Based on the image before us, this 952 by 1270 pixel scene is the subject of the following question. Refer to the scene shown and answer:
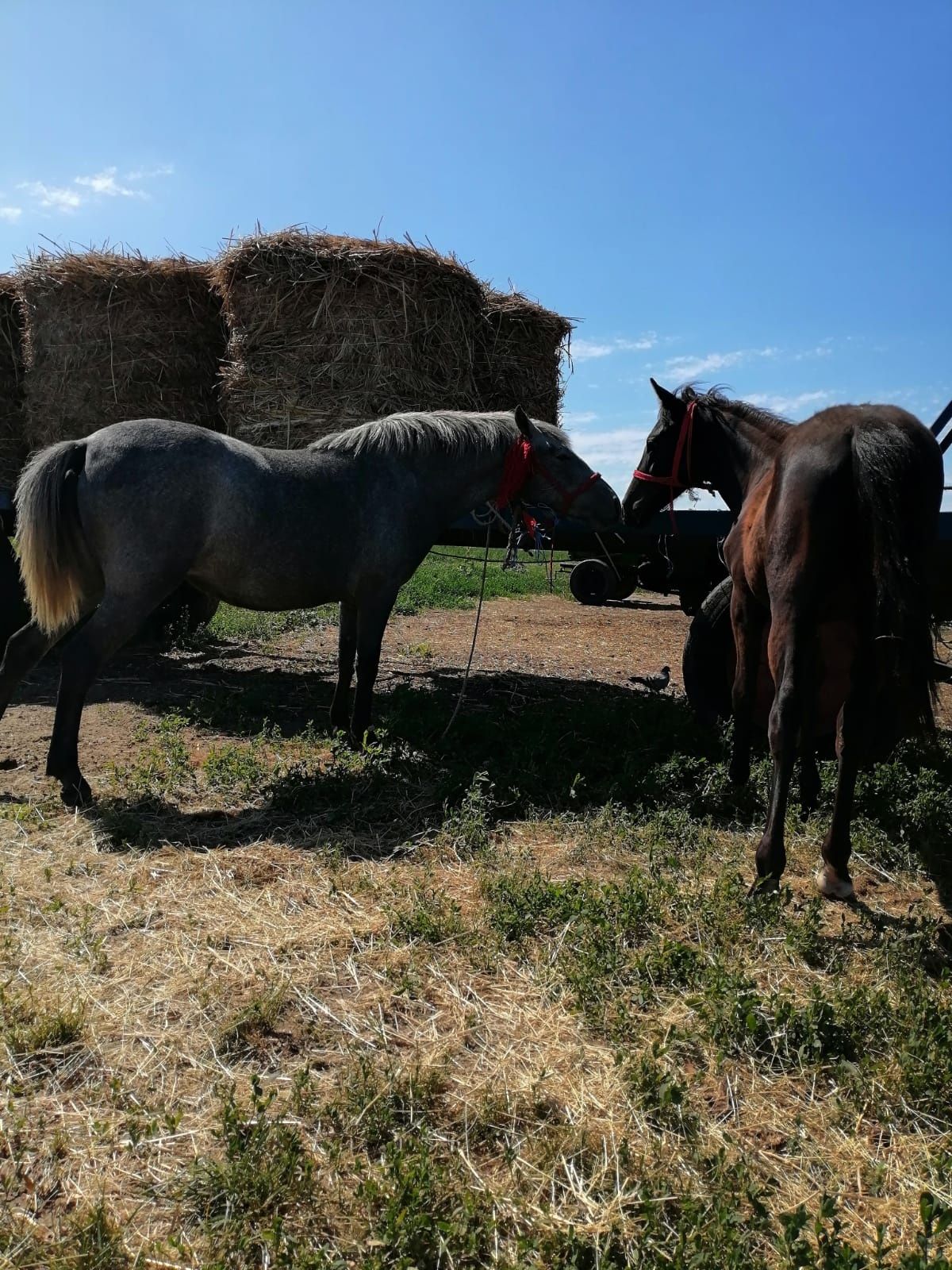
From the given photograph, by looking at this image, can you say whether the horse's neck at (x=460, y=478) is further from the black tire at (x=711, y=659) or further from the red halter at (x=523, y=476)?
the black tire at (x=711, y=659)

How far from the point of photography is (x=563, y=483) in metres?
5.98

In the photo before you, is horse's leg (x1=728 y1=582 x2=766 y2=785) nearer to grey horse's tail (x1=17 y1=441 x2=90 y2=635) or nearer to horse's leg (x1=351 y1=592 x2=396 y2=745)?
horse's leg (x1=351 y1=592 x2=396 y2=745)

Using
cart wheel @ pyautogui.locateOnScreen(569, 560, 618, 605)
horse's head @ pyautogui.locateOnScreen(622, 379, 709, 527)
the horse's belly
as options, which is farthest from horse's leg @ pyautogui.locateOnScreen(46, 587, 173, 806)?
cart wheel @ pyautogui.locateOnScreen(569, 560, 618, 605)

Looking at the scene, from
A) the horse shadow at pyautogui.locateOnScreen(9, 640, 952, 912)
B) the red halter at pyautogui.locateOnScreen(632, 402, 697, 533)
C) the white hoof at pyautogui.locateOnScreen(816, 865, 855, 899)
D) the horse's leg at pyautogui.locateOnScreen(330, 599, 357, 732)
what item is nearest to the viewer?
the white hoof at pyautogui.locateOnScreen(816, 865, 855, 899)

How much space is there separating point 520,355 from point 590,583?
2.10 m

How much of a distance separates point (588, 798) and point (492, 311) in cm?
419

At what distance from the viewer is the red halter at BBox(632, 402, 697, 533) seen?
205 inches

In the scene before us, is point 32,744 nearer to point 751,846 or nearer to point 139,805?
point 139,805

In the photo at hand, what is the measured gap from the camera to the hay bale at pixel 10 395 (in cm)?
864

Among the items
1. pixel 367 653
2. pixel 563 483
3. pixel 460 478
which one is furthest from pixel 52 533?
pixel 563 483

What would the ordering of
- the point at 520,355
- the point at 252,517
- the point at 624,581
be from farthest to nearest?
the point at 624,581, the point at 520,355, the point at 252,517

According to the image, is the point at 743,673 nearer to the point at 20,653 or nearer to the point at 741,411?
the point at 741,411

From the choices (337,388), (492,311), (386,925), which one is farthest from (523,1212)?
(492,311)

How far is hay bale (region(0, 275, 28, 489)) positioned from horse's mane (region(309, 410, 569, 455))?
15.2ft
